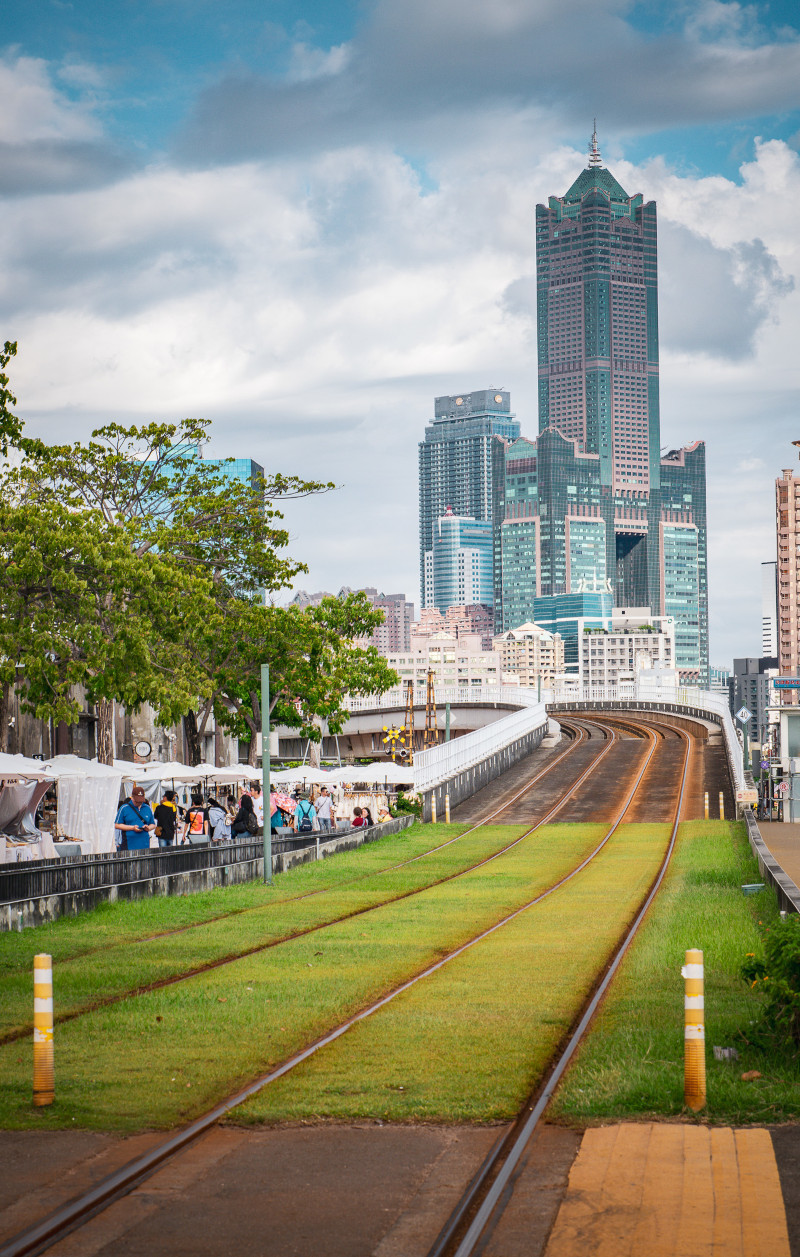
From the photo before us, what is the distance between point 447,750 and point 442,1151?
44045 mm

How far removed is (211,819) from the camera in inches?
1300

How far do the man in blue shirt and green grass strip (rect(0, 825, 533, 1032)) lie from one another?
2.44 meters

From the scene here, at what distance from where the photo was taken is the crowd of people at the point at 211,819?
1019 inches

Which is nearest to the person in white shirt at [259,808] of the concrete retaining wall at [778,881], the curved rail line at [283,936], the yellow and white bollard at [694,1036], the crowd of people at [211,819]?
the crowd of people at [211,819]

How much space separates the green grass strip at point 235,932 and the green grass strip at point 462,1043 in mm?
3076

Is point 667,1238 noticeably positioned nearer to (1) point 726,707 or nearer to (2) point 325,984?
(2) point 325,984

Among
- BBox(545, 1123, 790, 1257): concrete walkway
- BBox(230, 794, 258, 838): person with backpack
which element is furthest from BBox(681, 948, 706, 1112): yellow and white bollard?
BBox(230, 794, 258, 838): person with backpack

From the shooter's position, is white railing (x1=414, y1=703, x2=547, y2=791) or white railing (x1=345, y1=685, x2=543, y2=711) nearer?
white railing (x1=414, y1=703, x2=547, y2=791)

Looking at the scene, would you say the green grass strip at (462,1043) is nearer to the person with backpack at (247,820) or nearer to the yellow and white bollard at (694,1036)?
the yellow and white bollard at (694,1036)

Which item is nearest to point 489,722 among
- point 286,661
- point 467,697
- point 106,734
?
point 467,697

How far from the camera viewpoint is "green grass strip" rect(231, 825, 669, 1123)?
9141 mm

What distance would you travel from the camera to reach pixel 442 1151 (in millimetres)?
8164

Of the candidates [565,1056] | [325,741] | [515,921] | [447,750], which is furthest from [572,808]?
[325,741]

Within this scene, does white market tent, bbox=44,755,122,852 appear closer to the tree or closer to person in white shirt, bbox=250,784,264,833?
person in white shirt, bbox=250,784,264,833
